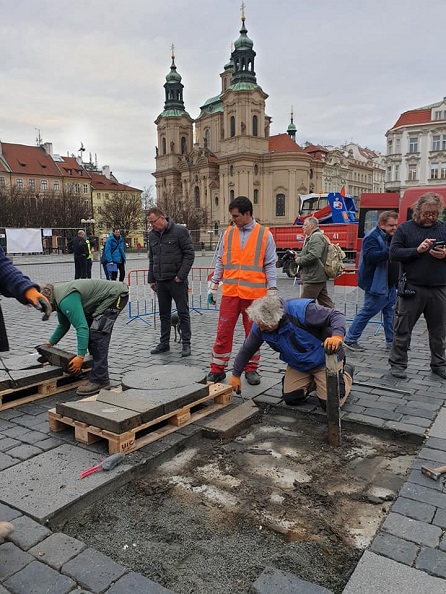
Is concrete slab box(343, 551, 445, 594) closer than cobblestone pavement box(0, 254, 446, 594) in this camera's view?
Yes

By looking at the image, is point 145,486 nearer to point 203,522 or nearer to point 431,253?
point 203,522

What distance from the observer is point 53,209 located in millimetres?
55031

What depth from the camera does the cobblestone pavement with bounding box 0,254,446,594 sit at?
2064 millimetres

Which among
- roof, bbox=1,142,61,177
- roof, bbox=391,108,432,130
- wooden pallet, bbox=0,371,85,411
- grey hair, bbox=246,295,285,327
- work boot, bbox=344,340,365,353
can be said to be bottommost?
work boot, bbox=344,340,365,353

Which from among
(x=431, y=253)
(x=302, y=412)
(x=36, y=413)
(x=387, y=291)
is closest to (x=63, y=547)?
(x=36, y=413)

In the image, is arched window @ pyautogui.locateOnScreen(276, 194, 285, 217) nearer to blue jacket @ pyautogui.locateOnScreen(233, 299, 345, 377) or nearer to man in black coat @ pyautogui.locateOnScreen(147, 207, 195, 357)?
man in black coat @ pyautogui.locateOnScreen(147, 207, 195, 357)

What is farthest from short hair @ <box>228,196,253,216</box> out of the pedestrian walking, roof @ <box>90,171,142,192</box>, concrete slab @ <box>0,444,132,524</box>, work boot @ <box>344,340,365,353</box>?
roof @ <box>90,171,142,192</box>

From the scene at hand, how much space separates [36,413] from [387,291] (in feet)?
15.0

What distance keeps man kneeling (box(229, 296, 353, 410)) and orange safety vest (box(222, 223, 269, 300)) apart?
0.91 m

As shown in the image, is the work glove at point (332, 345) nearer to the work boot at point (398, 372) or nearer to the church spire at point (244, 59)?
the work boot at point (398, 372)

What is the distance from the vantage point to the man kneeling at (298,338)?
12.2 feet

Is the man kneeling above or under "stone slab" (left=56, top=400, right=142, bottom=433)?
above

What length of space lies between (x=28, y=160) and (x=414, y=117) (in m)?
57.2

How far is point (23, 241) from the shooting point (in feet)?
53.3
